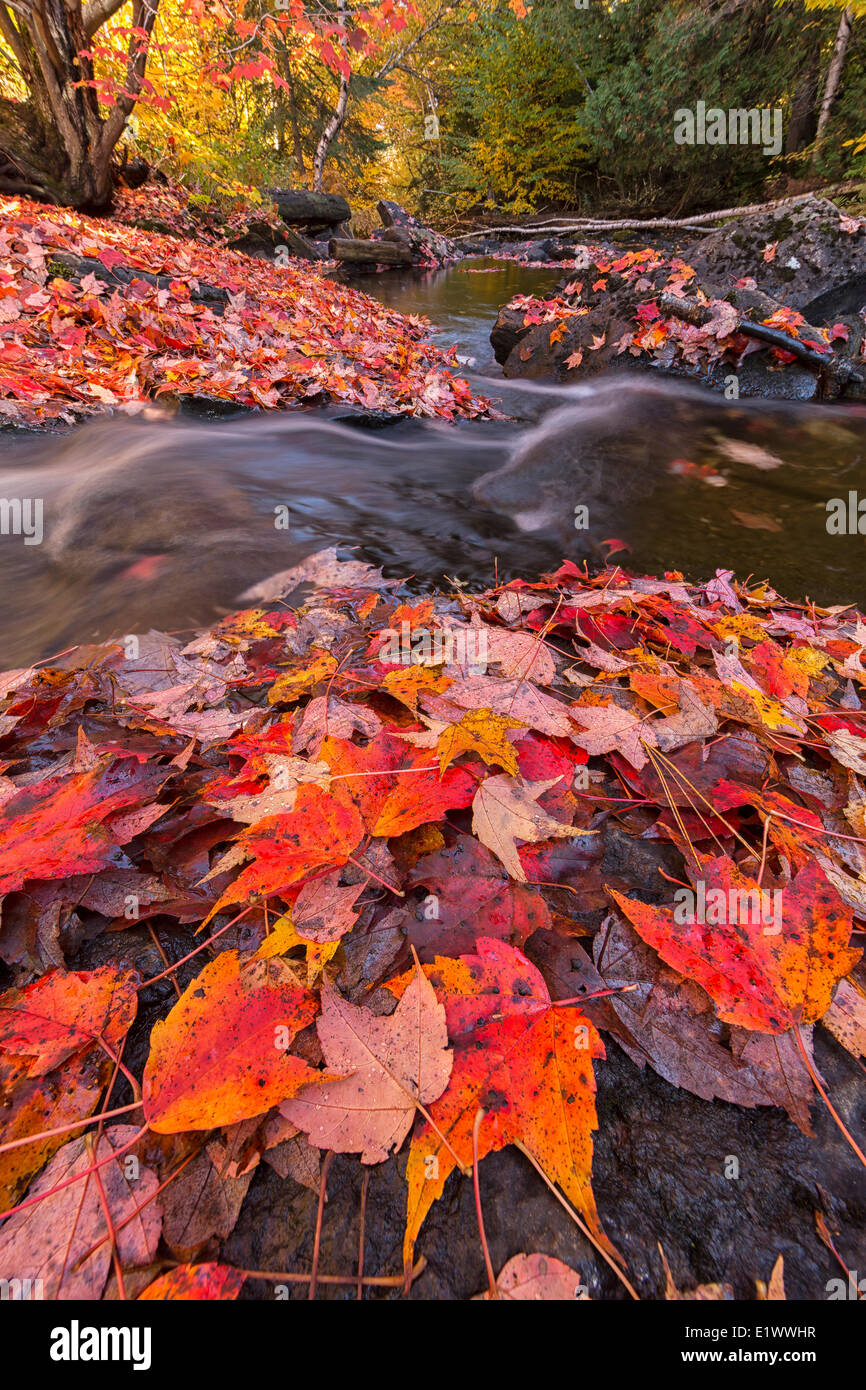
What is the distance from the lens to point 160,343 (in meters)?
4.68

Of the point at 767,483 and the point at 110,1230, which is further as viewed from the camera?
the point at 767,483

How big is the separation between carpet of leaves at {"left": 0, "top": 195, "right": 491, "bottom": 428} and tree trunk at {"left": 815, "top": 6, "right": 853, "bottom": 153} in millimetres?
14811

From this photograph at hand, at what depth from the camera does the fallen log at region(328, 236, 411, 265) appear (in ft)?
47.5

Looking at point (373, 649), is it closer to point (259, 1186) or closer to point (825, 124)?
point (259, 1186)

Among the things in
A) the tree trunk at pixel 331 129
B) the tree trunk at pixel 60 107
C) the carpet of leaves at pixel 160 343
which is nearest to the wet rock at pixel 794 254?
the carpet of leaves at pixel 160 343

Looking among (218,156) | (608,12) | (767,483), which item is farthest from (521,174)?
(767,483)

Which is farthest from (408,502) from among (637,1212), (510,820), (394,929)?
(637,1212)

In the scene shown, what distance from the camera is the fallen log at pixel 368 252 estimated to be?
1447 cm

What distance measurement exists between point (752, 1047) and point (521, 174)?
106 ft

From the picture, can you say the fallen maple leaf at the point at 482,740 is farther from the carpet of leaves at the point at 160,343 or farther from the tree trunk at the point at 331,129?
the tree trunk at the point at 331,129

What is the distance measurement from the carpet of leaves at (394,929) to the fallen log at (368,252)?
17.4 metres

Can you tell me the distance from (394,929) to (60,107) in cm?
1219

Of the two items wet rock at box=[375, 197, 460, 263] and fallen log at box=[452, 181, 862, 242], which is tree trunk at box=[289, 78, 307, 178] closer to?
wet rock at box=[375, 197, 460, 263]

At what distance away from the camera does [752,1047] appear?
83 cm
